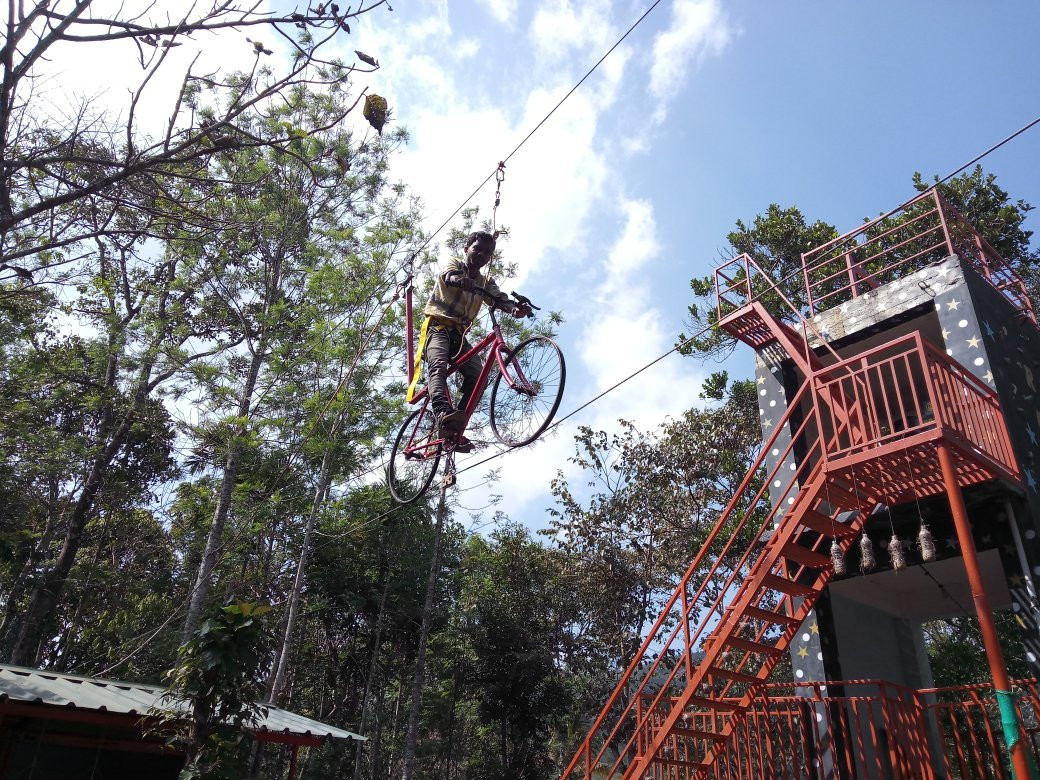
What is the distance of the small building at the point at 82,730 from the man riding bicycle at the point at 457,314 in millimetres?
3181

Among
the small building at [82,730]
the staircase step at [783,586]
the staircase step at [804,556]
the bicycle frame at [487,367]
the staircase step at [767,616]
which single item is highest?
the bicycle frame at [487,367]

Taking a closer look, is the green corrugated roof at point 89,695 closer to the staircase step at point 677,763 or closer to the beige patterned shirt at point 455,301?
the staircase step at point 677,763

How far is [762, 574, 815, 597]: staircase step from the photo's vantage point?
21.0 ft

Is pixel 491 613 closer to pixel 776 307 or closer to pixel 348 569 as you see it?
pixel 348 569

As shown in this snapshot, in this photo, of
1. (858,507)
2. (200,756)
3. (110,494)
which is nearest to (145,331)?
(110,494)

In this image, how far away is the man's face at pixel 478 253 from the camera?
277 inches

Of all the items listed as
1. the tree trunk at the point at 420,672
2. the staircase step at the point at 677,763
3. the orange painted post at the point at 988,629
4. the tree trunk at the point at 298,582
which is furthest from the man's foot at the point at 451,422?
the tree trunk at the point at 420,672

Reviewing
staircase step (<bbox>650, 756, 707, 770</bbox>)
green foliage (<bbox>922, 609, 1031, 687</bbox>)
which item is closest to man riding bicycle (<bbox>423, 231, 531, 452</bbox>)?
staircase step (<bbox>650, 756, 707, 770</bbox>)

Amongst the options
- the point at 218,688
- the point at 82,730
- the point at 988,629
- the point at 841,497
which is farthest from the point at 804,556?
the point at 82,730

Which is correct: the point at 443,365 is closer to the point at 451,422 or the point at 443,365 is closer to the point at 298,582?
the point at 451,422

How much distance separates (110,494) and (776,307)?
1603 cm

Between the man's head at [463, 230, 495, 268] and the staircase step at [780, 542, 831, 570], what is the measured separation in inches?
153

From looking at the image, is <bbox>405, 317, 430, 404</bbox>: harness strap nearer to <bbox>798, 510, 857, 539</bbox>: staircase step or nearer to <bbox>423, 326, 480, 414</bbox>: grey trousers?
<bbox>423, 326, 480, 414</bbox>: grey trousers

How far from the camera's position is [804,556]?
680cm
